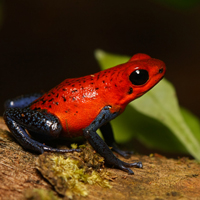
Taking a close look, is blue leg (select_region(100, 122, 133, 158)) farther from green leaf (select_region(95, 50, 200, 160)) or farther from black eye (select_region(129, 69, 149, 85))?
black eye (select_region(129, 69, 149, 85))

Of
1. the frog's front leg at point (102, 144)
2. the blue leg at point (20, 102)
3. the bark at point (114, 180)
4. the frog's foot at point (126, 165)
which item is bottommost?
the bark at point (114, 180)

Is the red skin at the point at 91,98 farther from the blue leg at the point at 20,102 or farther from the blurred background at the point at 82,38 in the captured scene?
the blurred background at the point at 82,38

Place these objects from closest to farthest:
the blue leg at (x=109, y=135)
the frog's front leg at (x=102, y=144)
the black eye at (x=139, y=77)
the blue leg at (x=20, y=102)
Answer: the frog's front leg at (x=102, y=144) < the black eye at (x=139, y=77) < the blue leg at (x=109, y=135) < the blue leg at (x=20, y=102)

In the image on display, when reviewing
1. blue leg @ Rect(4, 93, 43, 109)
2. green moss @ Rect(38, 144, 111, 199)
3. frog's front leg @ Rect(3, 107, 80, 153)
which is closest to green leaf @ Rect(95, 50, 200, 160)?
green moss @ Rect(38, 144, 111, 199)

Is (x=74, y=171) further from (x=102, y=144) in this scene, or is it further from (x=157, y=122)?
(x=157, y=122)

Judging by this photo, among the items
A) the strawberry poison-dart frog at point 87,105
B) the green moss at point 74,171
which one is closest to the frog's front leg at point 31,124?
the strawberry poison-dart frog at point 87,105

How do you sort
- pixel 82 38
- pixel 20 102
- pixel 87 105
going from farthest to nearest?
pixel 82 38
pixel 20 102
pixel 87 105

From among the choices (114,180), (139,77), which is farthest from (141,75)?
(114,180)
